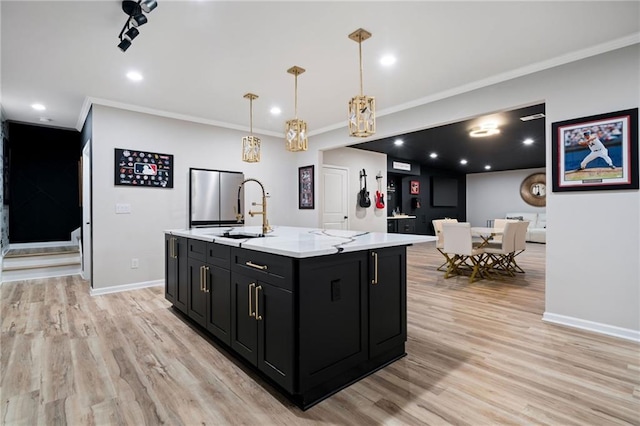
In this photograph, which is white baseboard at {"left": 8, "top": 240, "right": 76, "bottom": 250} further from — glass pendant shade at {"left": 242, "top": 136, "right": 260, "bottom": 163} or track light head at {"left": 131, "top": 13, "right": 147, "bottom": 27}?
track light head at {"left": 131, "top": 13, "right": 147, "bottom": 27}

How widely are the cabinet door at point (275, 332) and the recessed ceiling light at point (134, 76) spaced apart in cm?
279

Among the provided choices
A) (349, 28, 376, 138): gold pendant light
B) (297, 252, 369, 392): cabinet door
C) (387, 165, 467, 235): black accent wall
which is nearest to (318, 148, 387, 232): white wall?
(387, 165, 467, 235): black accent wall

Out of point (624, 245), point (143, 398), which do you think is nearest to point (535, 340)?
point (624, 245)

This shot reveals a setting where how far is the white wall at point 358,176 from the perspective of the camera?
273 inches

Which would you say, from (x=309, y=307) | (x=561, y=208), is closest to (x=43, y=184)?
(x=309, y=307)

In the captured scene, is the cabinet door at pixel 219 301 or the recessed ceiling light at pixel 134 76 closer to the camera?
the cabinet door at pixel 219 301

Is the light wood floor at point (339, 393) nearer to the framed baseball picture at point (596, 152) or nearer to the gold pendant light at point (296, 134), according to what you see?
the framed baseball picture at point (596, 152)

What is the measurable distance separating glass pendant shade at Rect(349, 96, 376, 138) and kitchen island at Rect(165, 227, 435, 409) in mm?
876

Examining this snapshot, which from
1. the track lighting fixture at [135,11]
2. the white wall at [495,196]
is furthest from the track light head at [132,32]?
the white wall at [495,196]

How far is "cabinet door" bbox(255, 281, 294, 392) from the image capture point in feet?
5.81

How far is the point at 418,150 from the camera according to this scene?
302 inches

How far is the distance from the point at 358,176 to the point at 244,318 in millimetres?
5635

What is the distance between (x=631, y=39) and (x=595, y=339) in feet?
8.19

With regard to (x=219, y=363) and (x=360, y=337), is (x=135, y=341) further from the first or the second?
(x=360, y=337)
